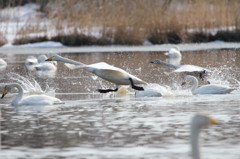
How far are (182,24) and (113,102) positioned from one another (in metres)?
14.8

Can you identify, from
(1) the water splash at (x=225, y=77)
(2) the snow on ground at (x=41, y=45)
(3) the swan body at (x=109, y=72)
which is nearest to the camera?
(3) the swan body at (x=109, y=72)

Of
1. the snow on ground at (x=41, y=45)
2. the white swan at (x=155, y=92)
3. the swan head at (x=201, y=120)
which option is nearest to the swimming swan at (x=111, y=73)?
the white swan at (x=155, y=92)

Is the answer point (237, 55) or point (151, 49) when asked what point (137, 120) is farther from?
point (151, 49)

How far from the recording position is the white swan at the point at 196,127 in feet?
15.9

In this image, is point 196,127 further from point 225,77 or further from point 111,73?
point 225,77

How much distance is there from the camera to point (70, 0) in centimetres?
2581

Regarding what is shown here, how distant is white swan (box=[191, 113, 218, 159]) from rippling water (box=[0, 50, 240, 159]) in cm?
134

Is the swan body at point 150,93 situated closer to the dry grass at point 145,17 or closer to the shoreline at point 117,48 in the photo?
the shoreline at point 117,48

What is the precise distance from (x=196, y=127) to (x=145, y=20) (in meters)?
20.1

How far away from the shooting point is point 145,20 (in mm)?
25047

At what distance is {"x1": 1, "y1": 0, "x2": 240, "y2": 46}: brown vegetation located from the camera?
25031 millimetres

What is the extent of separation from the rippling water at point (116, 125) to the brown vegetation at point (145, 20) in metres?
11.1

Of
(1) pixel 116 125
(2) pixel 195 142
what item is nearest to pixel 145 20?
(1) pixel 116 125

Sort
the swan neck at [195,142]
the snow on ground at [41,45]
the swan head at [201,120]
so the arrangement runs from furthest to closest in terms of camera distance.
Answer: the snow on ground at [41,45], the swan head at [201,120], the swan neck at [195,142]
